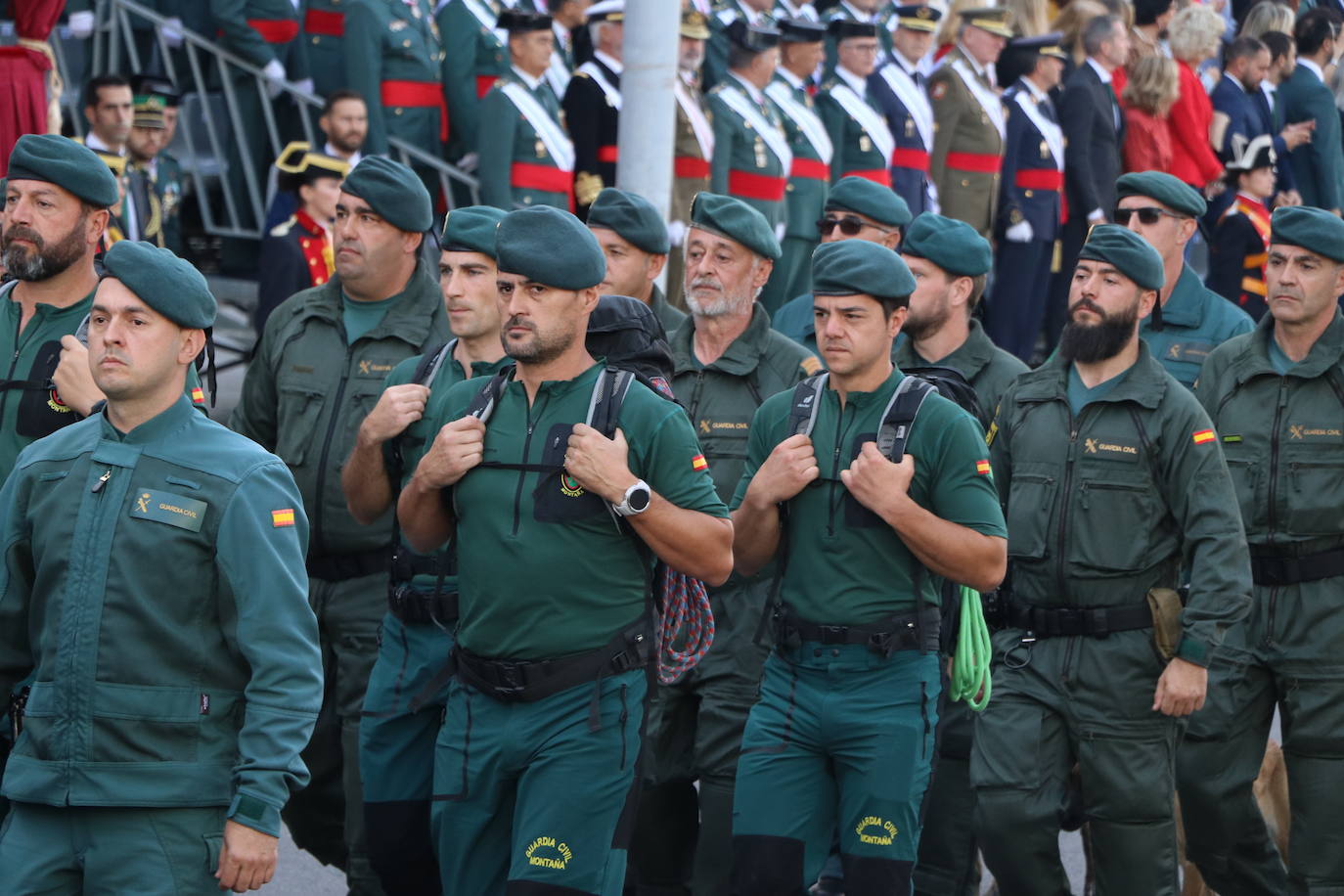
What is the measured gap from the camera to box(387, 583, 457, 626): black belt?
6.44 meters

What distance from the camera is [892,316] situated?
6492 millimetres

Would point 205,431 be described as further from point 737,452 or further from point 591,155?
point 591,155

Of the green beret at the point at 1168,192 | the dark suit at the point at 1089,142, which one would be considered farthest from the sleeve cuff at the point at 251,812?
the dark suit at the point at 1089,142

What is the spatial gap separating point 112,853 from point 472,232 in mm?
2786

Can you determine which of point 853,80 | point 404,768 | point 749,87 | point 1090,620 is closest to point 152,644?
point 404,768

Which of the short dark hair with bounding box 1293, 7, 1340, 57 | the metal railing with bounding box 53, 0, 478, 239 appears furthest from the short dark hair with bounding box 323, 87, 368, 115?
the short dark hair with bounding box 1293, 7, 1340, 57

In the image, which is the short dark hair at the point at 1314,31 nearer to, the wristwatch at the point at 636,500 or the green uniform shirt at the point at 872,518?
the green uniform shirt at the point at 872,518

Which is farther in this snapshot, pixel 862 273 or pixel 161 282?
pixel 862 273

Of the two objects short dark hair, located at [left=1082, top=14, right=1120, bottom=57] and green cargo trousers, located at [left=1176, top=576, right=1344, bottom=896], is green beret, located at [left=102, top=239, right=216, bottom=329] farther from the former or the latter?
short dark hair, located at [left=1082, top=14, right=1120, bottom=57]

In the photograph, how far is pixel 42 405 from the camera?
6.25 m

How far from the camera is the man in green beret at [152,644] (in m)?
4.75

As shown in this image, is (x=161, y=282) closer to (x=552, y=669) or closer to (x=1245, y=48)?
(x=552, y=669)

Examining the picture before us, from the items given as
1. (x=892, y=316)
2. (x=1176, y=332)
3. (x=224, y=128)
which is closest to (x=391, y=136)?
(x=224, y=128)

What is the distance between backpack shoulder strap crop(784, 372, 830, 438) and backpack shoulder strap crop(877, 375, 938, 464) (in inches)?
9.4
